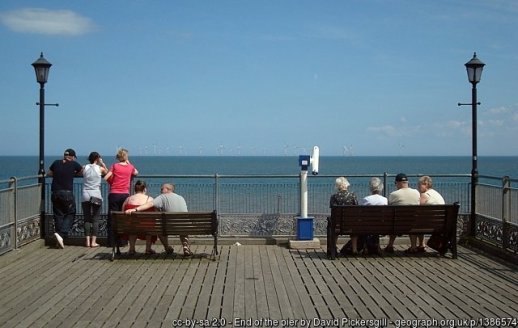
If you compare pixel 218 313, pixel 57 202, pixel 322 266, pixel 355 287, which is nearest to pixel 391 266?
pixel 322 266

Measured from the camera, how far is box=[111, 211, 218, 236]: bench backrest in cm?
1052

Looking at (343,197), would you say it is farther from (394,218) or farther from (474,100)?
(474,100)

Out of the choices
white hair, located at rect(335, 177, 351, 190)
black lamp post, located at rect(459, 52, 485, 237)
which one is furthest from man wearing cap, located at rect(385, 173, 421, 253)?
black lamp post, located at rect(459, 52, 485, 237)

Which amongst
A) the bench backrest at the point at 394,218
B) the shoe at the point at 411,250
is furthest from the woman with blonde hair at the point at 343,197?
the shoe at the point at 411,250

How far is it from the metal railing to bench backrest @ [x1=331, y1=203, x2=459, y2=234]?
3.52 feet

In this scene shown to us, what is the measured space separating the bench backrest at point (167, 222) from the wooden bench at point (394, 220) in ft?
6.61

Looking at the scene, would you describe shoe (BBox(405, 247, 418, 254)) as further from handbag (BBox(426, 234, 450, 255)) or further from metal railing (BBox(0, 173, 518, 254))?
metal railing (BBox(0, 173, 518, 254))

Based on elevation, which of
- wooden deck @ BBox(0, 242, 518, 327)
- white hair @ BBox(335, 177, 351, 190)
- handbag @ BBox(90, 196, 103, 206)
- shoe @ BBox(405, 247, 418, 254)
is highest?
white hair @ BBox(335, 177, 351, 190)

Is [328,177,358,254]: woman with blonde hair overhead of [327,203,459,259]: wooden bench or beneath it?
overhead

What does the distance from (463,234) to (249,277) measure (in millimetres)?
5273

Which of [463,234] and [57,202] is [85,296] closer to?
[57,202]

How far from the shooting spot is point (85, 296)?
8.05 metres

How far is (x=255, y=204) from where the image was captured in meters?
13.2

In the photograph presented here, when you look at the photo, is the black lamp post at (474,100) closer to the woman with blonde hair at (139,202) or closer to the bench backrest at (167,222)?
the bench backrest at (167,222)
